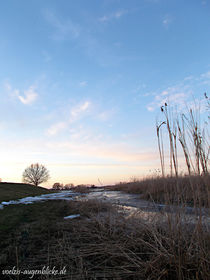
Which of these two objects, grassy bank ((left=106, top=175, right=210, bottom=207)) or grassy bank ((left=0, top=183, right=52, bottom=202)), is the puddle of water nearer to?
grassy bank ((left=106, top=175, right=210, bottom=207))

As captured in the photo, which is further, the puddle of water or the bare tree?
the bare tree

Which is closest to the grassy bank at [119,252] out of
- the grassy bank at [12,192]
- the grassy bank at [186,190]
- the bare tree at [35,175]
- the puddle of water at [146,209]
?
the puddle of water at [146,209]

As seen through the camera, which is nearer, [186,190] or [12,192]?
[186,190]

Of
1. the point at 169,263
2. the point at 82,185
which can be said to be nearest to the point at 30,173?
the point at 82,185

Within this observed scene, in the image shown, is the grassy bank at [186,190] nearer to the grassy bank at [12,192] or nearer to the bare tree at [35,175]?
the grassy bank at [12,192]

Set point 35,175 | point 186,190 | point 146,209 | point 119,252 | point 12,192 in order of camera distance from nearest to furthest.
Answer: point 119,252 < point 186,190 < point 146,209 < point 12,192 < point 35,175

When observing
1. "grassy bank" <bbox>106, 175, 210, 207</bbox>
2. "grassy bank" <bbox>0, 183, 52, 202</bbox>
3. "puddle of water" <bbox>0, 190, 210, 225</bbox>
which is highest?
"grassy bank" <bbox>106, 175, 210, 207</bbox>

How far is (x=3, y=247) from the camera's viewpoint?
2268mm

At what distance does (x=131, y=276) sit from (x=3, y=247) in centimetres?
191

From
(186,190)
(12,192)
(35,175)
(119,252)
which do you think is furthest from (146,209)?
(35,175)

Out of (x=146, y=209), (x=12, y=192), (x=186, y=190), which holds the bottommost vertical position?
(x=12, y=192)

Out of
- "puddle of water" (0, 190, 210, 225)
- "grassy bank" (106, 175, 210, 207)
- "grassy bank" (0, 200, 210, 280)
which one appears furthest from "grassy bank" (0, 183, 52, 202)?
"grassy bank" (106, 175, 210, 207)

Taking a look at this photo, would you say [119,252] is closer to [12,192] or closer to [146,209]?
[146,209]

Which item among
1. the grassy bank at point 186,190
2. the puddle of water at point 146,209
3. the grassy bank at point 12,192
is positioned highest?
the grassy bank at point 186,190
